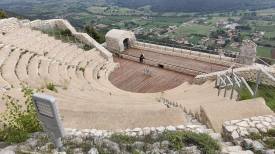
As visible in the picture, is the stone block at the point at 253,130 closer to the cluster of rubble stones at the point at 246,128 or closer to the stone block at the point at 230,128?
the cluster of rubble stones at the point at 246,128

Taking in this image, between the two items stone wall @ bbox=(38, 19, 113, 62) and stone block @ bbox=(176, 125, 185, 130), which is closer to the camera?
stone block @ bbox=(176, 125, 185, 130)

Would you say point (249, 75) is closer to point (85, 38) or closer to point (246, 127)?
point (246, 127)

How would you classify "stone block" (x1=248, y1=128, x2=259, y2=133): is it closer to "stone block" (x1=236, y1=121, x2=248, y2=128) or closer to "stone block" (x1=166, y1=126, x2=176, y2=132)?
"stone block" (x1=236, y1=121, x2=248, y2=128)

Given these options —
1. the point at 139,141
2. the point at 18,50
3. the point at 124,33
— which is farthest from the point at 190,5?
the point at 139,141

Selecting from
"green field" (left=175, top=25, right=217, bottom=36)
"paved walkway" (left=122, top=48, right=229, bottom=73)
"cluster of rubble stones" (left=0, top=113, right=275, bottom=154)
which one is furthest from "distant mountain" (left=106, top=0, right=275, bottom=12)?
"cluster of rubble stones" (left=0, top=113, right=275, bottom=154)

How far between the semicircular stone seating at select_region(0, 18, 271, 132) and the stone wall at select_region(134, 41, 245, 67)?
3.06 m

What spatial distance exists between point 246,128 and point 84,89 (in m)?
7.48

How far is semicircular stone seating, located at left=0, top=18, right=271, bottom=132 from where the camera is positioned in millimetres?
5781

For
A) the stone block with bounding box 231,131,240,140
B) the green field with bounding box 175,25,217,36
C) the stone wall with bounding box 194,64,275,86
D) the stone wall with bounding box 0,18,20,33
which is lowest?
the stone wall with bounding box 194,64,275,86

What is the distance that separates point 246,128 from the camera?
454 cm

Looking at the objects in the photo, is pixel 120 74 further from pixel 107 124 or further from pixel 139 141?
pixel 139 141

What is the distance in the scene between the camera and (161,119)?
18.4ft

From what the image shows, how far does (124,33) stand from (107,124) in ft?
39.5

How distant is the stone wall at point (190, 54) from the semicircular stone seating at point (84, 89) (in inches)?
120
